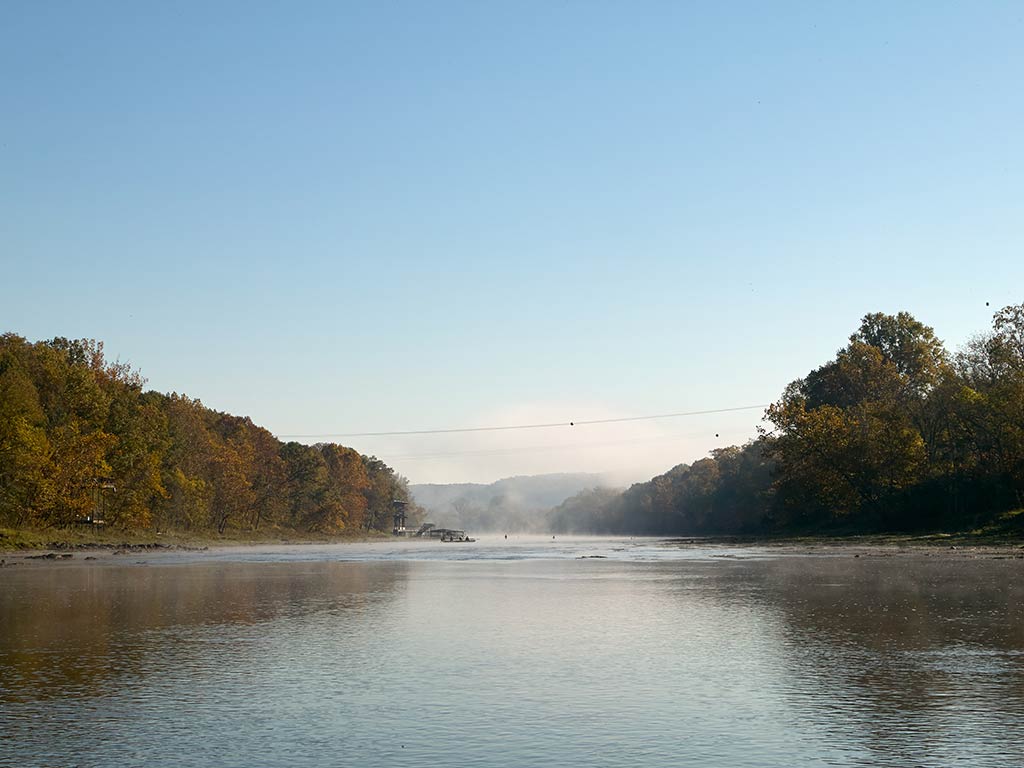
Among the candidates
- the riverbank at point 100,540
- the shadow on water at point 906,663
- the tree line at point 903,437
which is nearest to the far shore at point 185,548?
the riverbank at point 100,540

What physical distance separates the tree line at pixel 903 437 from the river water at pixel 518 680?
64241mm

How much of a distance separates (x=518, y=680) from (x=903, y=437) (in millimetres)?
92054

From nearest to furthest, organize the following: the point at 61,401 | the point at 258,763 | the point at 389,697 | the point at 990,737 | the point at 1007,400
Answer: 1. the point at 258,763
2. the point at 990,737
3. the point at 389,697
4. the point at 1007,400
5. the point at 61,401

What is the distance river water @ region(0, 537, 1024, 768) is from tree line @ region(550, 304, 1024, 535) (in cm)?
6424

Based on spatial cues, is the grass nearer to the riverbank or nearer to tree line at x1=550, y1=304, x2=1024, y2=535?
the riverbank

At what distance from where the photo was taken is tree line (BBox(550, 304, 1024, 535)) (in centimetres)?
8756

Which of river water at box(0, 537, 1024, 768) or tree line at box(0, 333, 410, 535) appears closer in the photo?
river water at box(0, 537, 1024, 768)

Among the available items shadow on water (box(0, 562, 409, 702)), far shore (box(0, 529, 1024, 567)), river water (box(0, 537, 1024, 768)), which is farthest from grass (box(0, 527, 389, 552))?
river water (box(0, 537, 1024, 768))

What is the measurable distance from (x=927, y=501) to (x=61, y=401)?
80.5 meters

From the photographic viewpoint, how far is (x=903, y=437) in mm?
98938

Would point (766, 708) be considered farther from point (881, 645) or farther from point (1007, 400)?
point (1007, 400)

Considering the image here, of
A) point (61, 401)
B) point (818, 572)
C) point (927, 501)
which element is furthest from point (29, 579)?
point (927, 501)

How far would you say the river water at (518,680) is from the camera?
10773 mm

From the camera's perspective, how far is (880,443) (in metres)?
101
